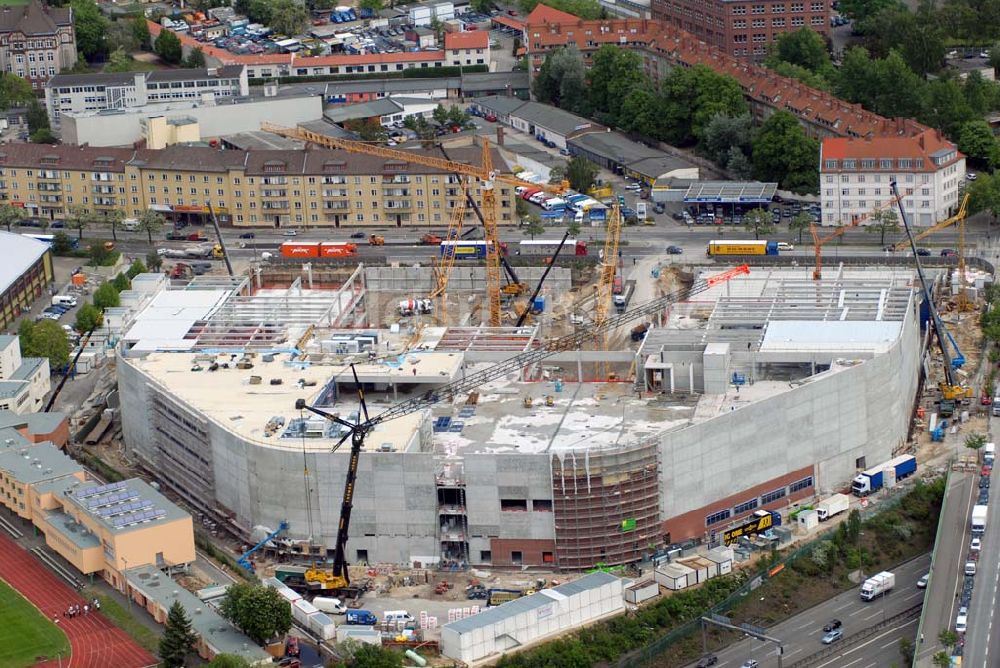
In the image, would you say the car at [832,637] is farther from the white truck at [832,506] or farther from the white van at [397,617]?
the white van at [397,617]

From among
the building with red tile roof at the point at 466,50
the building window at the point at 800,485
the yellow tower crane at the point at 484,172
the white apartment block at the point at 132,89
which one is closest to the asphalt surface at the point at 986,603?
Answer: the building window at the point at 800,485

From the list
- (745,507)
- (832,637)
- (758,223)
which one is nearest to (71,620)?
(745,507)

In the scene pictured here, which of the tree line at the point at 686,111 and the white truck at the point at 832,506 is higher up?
the tree line at the point at 686,111

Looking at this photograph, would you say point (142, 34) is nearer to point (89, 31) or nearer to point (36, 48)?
point (89, 31)

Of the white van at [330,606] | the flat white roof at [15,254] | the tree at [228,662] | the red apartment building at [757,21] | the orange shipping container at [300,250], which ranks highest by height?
the red apartment building at [757,21]

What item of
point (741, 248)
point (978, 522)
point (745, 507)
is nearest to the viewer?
point (978, 522)

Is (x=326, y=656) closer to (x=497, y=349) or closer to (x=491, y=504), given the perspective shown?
(x=491, y=504)
